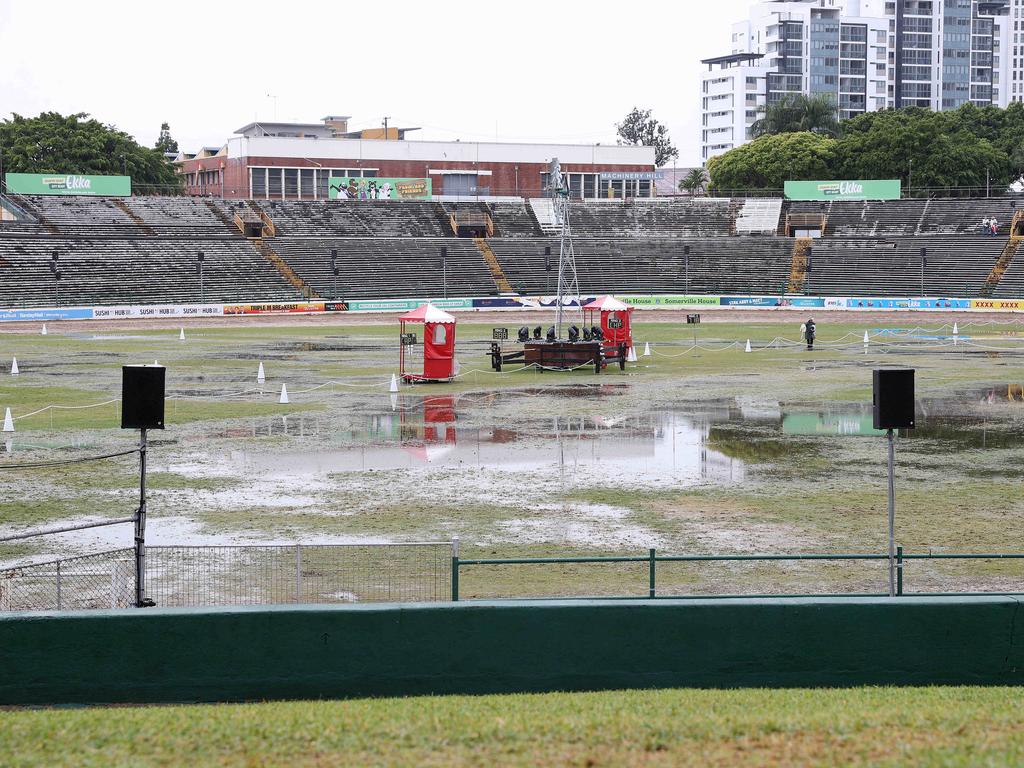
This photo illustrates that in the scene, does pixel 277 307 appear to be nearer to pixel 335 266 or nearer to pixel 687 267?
pixel 335 266

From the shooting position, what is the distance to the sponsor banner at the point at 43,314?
70.2m

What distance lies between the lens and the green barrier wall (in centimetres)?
1052

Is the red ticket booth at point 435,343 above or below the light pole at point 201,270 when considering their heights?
below

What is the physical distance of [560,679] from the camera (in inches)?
426

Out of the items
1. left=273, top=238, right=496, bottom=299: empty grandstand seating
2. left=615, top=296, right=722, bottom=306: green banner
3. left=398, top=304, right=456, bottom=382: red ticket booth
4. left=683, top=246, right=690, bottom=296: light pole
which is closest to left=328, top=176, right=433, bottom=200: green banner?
left=273, top=238, right=496, bottom=299: empty grandstand seating

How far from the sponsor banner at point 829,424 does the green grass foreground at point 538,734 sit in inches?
771

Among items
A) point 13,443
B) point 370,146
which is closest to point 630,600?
point 13,443

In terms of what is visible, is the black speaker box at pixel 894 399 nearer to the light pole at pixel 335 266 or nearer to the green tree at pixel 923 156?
the light pole at pixel 335 266

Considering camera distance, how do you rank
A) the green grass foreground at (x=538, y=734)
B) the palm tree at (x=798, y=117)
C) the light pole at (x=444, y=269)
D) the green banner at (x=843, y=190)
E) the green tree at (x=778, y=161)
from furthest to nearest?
the palm tree at (x=798, y=117), the green tree at (x=778, y=161), the green banner at (x=843, y=190), the light pole at (x=444, y=269), the green grass foreground at (x=538, y=734)

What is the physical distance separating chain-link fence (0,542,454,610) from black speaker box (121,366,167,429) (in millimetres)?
1466

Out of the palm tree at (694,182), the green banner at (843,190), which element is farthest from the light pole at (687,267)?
the palm tree at (694,182)

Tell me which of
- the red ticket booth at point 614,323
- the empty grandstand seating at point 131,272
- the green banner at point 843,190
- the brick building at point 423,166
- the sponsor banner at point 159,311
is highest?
the brick building at point 423,166

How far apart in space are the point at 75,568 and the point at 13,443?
12871 millimetres

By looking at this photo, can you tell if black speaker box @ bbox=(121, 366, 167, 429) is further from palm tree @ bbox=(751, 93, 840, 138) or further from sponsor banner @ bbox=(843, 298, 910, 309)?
palm tree @ bbox=(751, 93, 840, 138)
